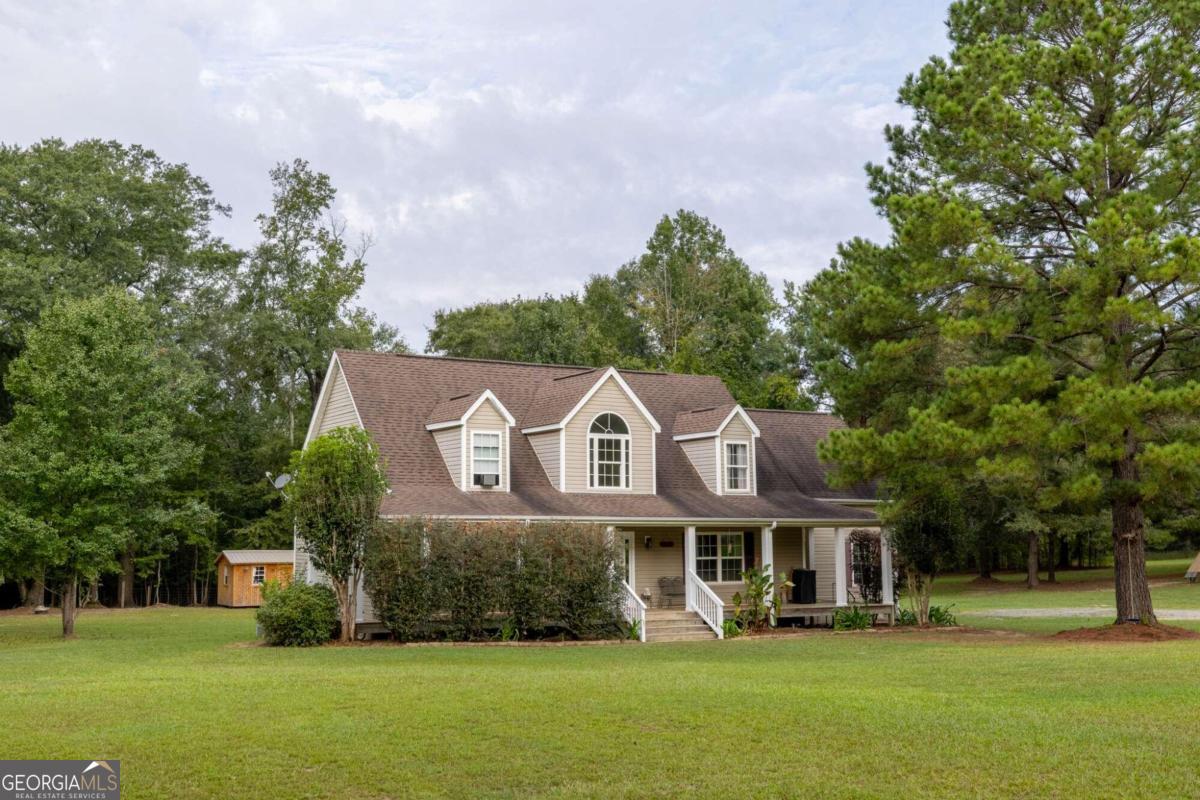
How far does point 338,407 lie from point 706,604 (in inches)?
417

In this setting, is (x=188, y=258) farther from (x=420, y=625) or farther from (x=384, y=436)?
(x=420, y=625)

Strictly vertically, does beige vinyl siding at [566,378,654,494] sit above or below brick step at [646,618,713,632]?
above

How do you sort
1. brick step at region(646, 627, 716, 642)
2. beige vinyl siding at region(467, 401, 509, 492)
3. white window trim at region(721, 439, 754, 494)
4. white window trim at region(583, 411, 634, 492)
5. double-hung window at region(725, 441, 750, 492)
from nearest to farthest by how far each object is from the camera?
brick step at region(646, 627, 716, 642) < beige vinyl siding at region(467, 401, 509, 492) < white window trim at region(583, 411, 634, 492) < white window trim at region(721, 439, 754, 494) < double-hung window at region(725, 441, 750, 492)

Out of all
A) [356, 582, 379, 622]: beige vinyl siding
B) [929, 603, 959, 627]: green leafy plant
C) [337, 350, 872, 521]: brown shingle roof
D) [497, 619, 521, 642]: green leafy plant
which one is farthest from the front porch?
[356, 582, 379, 622]: beige vinyl siding

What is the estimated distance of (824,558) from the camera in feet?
110

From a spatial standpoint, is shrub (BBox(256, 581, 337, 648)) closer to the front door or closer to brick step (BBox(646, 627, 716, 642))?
brick step (BBox(646, 627, 716, 642))

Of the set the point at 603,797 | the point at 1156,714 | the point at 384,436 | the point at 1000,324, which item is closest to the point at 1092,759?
the point at 1156,714

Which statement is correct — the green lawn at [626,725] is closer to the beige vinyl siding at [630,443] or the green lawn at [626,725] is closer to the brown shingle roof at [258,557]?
the beige vinyl siding at [630,443]

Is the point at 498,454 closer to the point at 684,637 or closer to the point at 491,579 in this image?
the point at 491,579

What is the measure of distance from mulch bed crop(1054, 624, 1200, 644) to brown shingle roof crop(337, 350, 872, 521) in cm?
749

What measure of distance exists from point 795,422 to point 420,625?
16341 millimetres

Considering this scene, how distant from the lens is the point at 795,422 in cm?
3688

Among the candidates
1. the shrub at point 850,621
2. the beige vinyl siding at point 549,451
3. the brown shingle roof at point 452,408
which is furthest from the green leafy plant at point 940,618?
the brown shingle roof at point 452,408

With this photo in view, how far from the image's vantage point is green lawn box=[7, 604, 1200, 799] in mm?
9695
